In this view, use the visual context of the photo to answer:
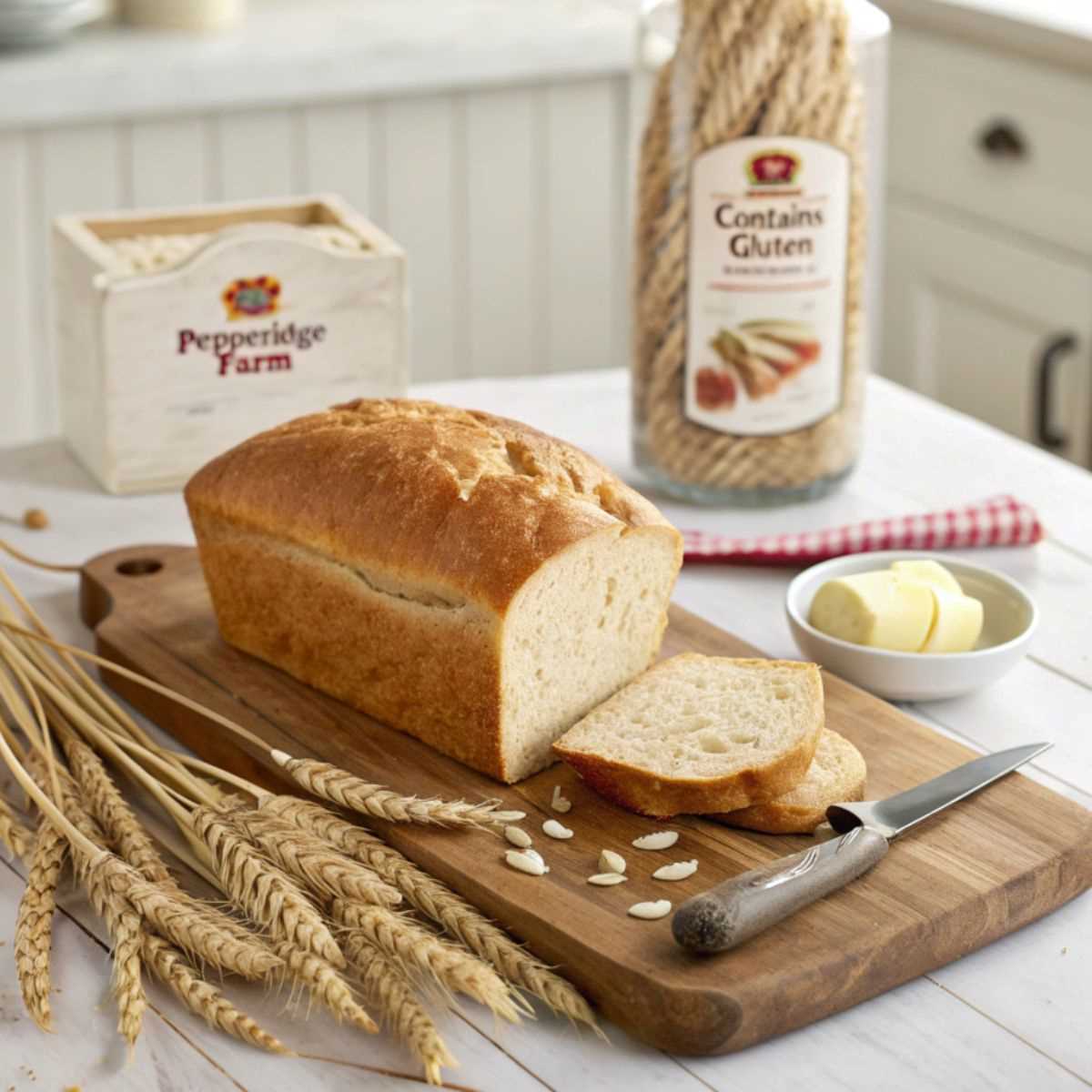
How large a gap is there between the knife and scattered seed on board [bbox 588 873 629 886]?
0.07m

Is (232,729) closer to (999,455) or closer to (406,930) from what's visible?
(406,930)

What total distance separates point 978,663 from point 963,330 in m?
1.95

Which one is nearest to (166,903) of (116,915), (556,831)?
(116,915)

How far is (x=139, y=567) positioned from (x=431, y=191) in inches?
72.1

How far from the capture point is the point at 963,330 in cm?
317

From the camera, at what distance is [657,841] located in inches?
43.4

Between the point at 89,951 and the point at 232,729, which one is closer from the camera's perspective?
the point at 89,951

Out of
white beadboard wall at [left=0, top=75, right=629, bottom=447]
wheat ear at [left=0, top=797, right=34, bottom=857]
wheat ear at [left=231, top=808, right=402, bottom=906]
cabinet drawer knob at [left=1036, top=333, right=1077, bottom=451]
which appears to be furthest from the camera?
white beadboard wall at [left=0, top=75, right=629, bottom=447]

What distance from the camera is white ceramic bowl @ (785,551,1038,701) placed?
1.33m

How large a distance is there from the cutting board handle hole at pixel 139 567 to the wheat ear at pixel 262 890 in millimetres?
496

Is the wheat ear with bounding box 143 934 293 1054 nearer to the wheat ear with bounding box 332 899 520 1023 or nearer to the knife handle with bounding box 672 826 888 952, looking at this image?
the wheat ear with bounding box 332 899 520 1023

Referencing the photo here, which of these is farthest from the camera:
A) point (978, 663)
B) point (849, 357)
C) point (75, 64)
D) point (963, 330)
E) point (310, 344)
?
point (963, 330)

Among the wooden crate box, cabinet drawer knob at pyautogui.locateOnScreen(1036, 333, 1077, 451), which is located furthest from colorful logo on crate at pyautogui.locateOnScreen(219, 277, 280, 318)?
cabinet drawer knob at pyautogui.locateOnScreen(1036, 333, 1077, 451)

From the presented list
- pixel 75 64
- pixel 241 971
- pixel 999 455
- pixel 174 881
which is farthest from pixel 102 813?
pixel 75 64
